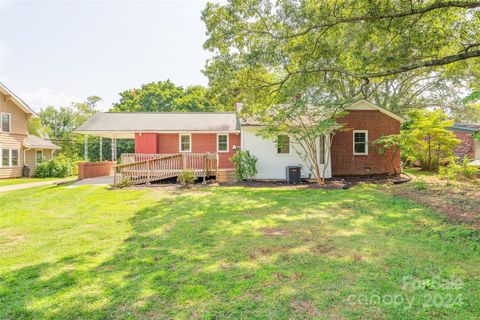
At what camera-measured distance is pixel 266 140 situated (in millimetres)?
14352

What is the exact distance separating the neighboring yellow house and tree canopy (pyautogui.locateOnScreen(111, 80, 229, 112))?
16907 millimetres

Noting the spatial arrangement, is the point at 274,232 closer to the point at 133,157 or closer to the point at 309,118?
the point at 309,118

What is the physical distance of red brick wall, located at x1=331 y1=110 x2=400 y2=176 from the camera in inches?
602

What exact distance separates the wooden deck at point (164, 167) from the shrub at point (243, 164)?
152 centimetres

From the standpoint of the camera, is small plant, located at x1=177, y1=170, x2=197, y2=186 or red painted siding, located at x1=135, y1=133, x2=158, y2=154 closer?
small plant, located at x1=177, y1=170, x2=197, y2=186

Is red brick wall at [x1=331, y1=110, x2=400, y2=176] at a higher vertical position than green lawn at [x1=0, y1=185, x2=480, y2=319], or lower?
higher

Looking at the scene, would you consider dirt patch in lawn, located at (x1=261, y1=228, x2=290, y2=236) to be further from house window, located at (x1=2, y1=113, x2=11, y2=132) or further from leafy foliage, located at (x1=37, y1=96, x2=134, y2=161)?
leafy foliage, located at (x1=37, y1=96, x2=134, y2=161)

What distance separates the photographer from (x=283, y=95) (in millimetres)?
12477

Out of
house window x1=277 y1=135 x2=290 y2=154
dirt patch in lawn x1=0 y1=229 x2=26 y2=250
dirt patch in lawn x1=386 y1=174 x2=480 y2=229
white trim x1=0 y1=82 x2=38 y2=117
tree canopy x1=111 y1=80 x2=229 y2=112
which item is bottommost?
dirt patch in lawn x1=0 y1=229 x2=26 y2=250

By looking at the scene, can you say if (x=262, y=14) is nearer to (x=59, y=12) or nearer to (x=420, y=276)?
A: (x=59, y=12)

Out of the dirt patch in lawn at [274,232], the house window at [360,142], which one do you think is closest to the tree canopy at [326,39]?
the house window at [360,142]

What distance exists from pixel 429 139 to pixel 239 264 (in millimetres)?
16908

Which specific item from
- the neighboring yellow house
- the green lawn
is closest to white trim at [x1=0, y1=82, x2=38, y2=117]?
the neighboring yellow house

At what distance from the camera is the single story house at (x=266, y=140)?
14.4 m
